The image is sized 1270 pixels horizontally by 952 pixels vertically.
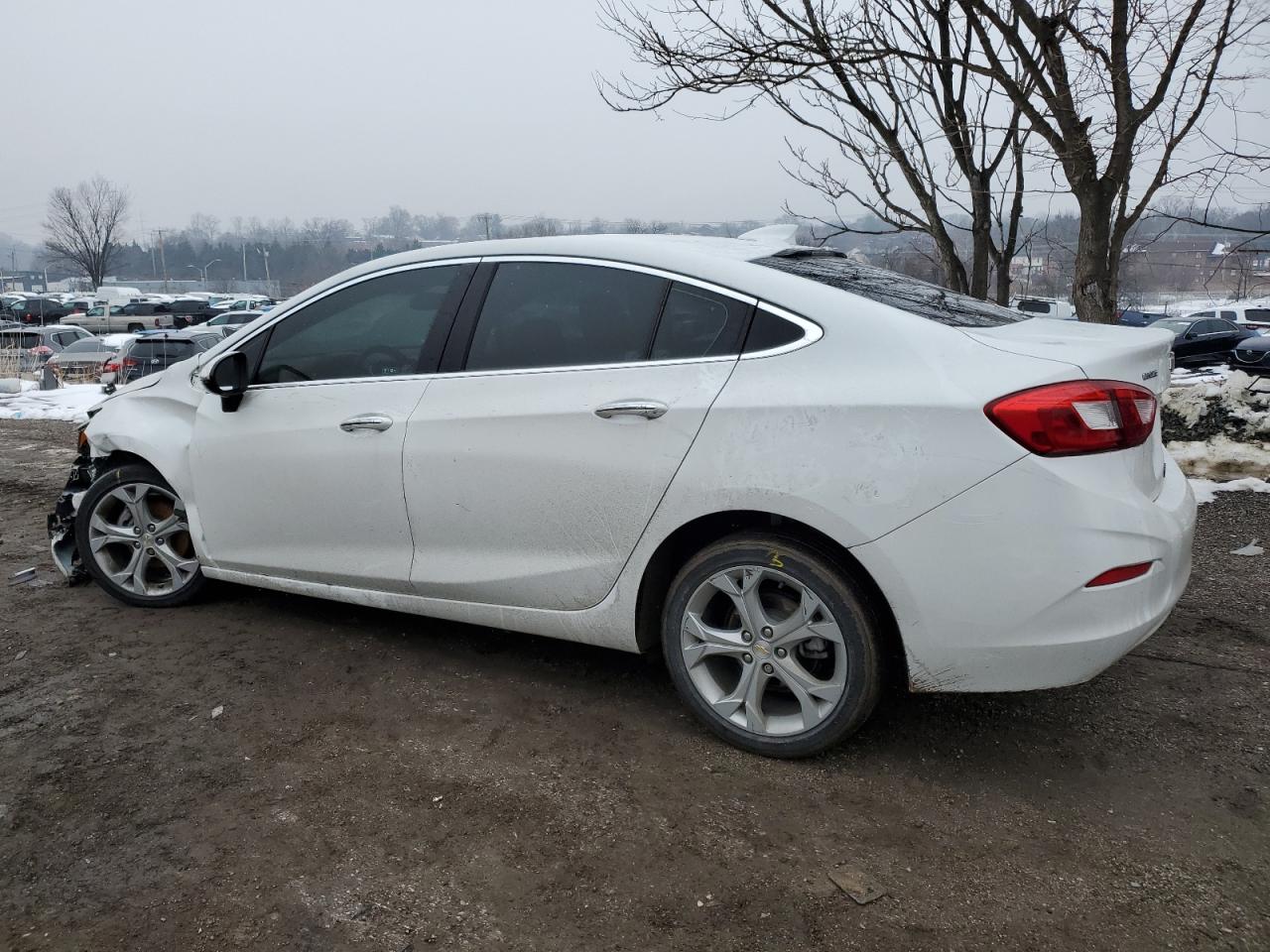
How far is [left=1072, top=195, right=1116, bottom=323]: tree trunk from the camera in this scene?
7223 millimetres

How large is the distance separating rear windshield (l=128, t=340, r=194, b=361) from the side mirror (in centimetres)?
1760

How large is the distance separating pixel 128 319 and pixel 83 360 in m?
26.6

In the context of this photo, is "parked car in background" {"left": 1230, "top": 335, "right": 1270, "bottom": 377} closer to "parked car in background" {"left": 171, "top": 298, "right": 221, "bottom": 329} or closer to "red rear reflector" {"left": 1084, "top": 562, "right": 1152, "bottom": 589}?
"red rear reflector" {"left": 1084, "top": 562, "right": 1152, "bottom": 589}

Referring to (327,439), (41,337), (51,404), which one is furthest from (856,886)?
(41,337)

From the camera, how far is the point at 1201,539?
217 inches

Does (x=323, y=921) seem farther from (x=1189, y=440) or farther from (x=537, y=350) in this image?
(x=1189, y=440)

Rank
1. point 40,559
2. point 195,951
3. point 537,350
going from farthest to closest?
point 40,559
point 537,350
point 195,951

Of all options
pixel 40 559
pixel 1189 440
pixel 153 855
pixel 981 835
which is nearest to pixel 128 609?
pixel 40 559

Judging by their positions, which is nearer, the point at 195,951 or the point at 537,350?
the point at 195,951

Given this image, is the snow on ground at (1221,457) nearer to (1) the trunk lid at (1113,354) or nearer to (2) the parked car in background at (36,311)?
(1) the trunk lid at (1113,354)

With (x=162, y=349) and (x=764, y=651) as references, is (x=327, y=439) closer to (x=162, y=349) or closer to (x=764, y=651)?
(x=764, y=651)

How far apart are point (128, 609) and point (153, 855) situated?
7.28 feet

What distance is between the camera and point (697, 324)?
10.1 ft

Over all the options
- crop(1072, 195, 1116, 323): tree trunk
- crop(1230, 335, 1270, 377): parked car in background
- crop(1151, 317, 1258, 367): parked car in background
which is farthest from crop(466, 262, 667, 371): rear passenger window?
crop(1151, 317, 1258, 367): parked car in background
